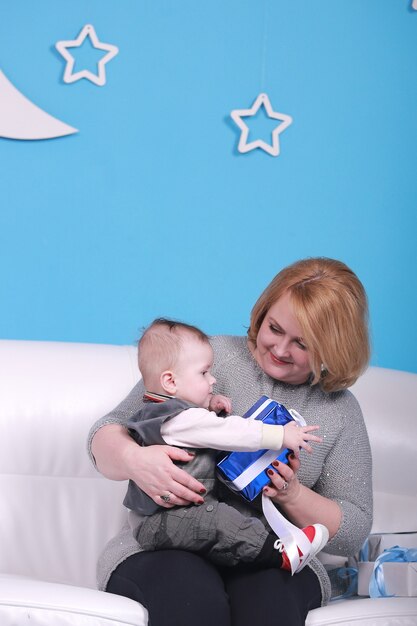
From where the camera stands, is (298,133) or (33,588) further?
(298,133)

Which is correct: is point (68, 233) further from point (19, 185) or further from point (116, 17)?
point (116, 17)

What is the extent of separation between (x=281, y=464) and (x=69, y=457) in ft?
2.38

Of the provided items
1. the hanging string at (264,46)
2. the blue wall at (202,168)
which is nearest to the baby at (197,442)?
the blue wall at (202,168)

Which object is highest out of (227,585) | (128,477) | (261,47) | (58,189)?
(261,47)

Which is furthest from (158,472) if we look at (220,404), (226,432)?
(220,404)

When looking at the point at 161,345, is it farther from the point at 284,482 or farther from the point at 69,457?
the point at 69,457

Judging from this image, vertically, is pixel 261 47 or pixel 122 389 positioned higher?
pixel 261 47

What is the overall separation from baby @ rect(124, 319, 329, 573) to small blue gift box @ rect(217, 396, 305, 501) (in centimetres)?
4

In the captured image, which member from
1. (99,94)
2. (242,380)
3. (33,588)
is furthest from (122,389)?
(99,94)

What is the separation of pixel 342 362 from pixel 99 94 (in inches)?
62.2

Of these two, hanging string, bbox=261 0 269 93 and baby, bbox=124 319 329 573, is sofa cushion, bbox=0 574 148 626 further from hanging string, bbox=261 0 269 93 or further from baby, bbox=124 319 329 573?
hanging string, bbox=261 0 269 93

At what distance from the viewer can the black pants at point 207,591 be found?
1.66m

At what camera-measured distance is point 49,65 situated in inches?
124

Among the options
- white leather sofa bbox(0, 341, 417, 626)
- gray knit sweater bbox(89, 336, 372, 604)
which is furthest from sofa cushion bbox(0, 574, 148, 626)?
white leather sofa bbox(0, 341, 417, 626)
